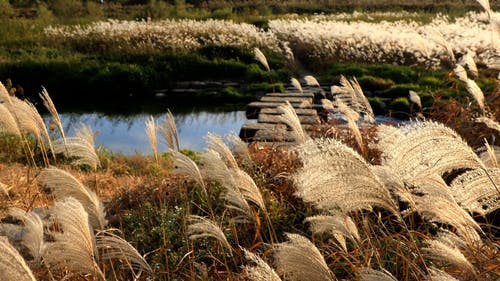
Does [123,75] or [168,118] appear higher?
[168,118]

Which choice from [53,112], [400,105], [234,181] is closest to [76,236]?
[234,181]

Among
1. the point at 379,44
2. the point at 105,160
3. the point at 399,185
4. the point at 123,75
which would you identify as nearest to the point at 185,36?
the point at 123,75

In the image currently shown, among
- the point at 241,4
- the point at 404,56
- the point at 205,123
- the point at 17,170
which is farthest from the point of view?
the point at 241,4

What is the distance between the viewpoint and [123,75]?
13.8 m

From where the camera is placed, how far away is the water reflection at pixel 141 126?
9367 mm

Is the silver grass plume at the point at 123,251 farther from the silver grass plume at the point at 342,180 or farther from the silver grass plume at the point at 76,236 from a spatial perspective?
the silver grass plume at the point at 342,180

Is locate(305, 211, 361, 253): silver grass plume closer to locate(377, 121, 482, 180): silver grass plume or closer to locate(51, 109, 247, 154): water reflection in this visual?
locate(377, 121, 482, 180): silver grass plume

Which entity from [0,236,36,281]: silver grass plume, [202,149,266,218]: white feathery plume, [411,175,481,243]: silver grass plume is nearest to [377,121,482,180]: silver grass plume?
[411,175,481,243]: silver grass plume

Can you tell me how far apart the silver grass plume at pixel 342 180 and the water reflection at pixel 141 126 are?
6951 millimetres

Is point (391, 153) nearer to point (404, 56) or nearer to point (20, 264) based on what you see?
point (20, 264)

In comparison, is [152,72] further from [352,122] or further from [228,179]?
[228,179]

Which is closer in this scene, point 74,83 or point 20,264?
point 20,264

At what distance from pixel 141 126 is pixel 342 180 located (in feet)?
30.0

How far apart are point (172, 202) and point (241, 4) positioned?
27160 mm
